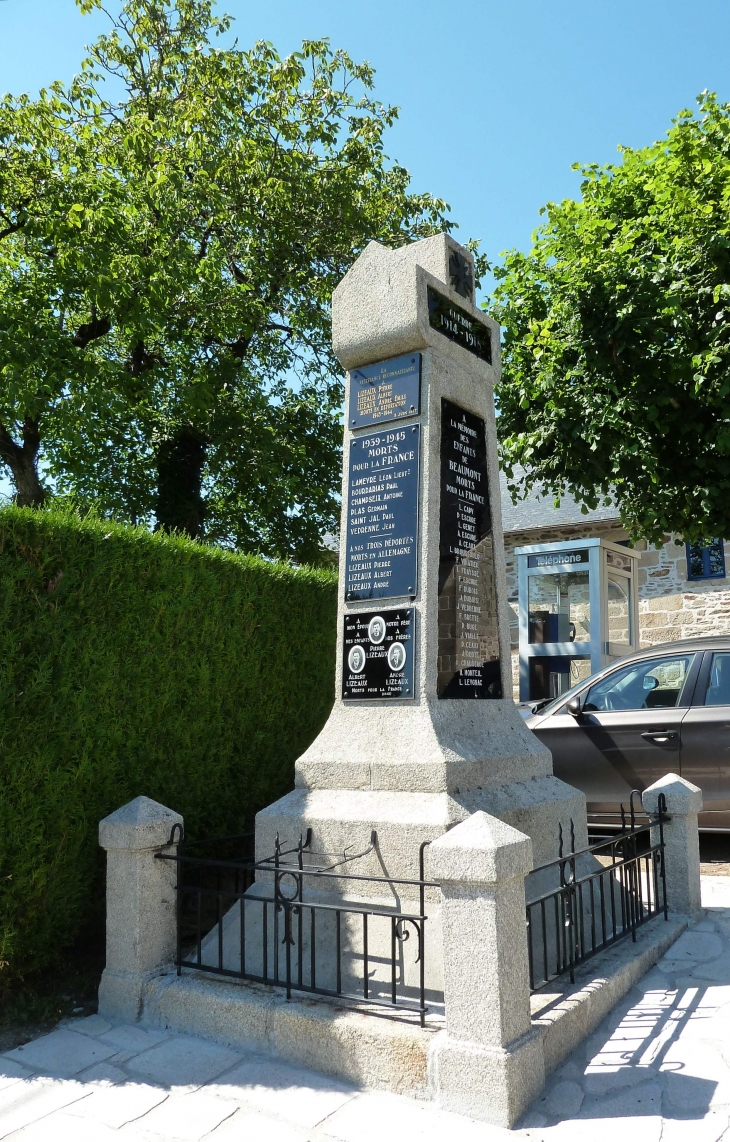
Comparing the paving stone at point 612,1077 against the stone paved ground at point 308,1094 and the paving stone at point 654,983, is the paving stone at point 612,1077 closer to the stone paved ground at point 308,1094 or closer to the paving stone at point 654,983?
the stone paved ground at point 308,1094

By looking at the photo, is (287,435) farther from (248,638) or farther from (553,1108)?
(553,1108)

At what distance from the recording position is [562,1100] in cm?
315

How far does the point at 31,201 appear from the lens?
12.1 meters

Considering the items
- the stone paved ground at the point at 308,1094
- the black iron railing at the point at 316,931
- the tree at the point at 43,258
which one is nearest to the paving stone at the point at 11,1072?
the stone paved ground at the point at 308,1094

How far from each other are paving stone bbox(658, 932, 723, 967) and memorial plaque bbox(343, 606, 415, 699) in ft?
6.76

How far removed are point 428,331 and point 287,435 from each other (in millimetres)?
10267

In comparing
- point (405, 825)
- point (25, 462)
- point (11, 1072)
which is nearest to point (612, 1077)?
point (405, 825)

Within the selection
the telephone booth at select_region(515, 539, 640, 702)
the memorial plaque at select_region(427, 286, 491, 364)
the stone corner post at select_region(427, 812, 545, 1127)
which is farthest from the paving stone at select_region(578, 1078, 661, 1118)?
the telephone booth at select_region(515, 539, 640, 702)

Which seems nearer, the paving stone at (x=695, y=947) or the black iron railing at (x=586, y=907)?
the black iron railing at (x=586, y=907)

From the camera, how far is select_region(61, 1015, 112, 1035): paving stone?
12.9 feet

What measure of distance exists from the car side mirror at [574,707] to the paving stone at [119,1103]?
474cm

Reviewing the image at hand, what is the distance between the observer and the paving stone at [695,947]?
15.3 ft

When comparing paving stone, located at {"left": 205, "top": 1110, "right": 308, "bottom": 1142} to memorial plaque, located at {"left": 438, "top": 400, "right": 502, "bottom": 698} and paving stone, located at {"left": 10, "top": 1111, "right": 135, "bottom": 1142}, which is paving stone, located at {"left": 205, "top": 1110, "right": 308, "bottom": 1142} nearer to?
paving stone, located at {"left": 10, "top": 1111, "right": 135, "bottom": 1142}

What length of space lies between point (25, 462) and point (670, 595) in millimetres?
11314
